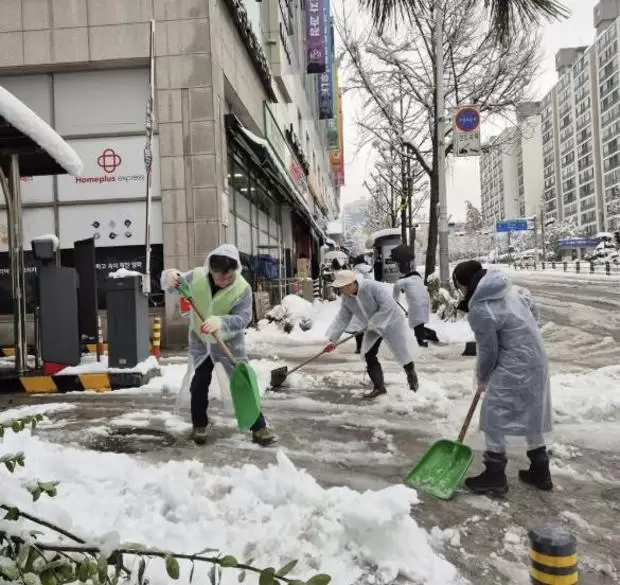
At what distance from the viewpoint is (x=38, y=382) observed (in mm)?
7434

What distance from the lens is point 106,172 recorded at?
1203 cm

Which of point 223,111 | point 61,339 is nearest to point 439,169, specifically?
point 223,111

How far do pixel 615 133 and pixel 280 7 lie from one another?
88726mm

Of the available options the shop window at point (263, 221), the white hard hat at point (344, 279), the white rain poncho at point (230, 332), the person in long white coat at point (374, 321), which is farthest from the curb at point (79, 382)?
the shop window at point (263, 221)

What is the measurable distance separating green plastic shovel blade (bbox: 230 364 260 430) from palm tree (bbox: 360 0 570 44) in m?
2.89

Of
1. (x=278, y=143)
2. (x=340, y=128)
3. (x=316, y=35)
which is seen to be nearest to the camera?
(x=278, y=143)

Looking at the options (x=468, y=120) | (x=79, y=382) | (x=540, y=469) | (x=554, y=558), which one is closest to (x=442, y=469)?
(x=540, y=469)

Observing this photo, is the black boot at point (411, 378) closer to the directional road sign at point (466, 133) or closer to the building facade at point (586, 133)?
the directional road sign at point (466, 133)

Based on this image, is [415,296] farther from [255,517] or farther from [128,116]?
[255,517]

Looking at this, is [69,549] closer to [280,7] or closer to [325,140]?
[280,7]

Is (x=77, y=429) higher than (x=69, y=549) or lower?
lower

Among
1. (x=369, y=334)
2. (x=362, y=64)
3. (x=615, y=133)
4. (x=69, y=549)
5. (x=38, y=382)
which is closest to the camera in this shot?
(x=69, y=549)

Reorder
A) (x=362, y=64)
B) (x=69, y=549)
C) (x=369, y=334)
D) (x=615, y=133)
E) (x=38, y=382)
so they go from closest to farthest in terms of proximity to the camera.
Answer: (x=69, y=549) < (x=369, y=334) < (x=38, y=382) < (x=362, y=64) < (x=615, y=133)

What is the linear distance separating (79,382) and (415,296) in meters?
5.58
